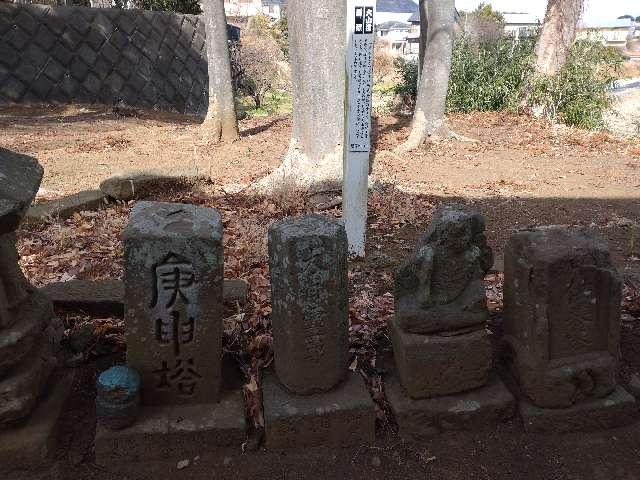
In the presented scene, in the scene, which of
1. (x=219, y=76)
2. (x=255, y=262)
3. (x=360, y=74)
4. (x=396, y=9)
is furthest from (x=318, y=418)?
(x=396, y=9)

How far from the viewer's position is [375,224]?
5.07 m

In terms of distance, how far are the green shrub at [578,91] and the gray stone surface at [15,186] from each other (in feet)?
34.5

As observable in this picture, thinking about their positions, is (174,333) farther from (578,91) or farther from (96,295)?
(578,91)

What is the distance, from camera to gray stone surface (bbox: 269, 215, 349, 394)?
235 cm

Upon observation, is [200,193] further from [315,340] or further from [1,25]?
[1,25]

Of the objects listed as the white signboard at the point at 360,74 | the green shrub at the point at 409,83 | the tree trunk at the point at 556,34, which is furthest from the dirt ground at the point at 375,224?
the green shrub at the point at 409,83

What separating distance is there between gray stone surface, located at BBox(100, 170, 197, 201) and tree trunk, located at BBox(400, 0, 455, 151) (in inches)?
161

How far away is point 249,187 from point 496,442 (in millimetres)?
4379

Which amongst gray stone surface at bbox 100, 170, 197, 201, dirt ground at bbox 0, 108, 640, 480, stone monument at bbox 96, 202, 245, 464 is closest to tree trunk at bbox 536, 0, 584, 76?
dirt ground at bbox 0, 108, 640, 480

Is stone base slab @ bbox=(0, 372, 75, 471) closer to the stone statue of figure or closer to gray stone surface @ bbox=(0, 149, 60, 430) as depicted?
gray stone surface @ bbox=(0, 149, 60, 430)

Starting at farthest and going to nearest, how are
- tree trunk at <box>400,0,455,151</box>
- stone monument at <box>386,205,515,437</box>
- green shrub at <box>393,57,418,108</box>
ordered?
green shrub at <box>393,57,418,108</box>
tree trunk at <box>400,0,455,151</box>
stone monument at <box>386,205,515,437</box>

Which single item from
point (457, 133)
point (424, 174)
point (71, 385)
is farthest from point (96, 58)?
point (71, 385)

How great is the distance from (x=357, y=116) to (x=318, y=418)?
2.22 meters

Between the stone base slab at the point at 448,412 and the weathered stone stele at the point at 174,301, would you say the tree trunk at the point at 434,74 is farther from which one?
the weathered stone stele at the point at 174,301
